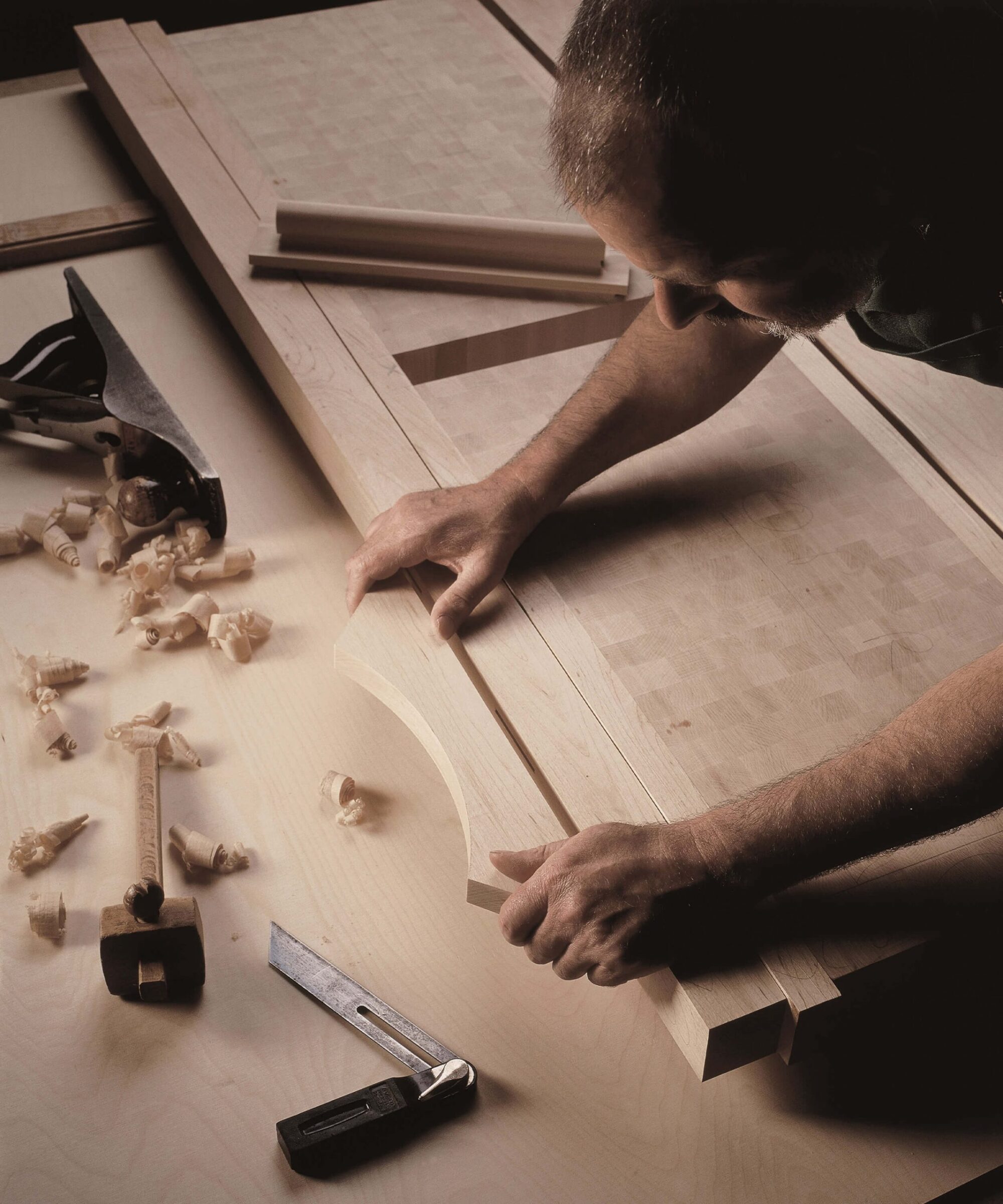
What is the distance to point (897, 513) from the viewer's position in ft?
5.03

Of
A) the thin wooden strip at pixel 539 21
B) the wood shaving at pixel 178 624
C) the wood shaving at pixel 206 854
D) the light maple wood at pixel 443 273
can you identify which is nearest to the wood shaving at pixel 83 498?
the wood shaving at pixel 178 624

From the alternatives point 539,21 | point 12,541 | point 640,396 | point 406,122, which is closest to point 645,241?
point 640,396

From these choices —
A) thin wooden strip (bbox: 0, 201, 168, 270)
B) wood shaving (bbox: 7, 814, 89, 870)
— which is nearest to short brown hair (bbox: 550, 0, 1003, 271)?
wood shaving (bbox: 7, 814, 89, 870)

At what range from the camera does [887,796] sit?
3.66 ft

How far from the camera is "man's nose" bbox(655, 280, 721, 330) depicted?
1.28 metres

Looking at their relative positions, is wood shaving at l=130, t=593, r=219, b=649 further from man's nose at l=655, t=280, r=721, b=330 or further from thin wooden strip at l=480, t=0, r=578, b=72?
thin wooden strip at l=480, t=0, r=578, b=72

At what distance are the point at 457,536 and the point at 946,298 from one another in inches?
25.2

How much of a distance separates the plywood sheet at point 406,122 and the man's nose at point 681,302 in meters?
0.58

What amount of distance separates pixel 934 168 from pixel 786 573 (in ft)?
1.60

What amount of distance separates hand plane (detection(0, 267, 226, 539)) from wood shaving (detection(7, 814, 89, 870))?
50 centimetres

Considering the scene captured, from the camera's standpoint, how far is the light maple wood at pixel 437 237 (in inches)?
74.8

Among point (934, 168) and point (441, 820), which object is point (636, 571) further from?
point (934, 168)

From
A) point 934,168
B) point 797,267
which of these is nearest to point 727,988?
point 797,267

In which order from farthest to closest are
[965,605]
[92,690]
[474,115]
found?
[474,115]
[92,690]
[965,605]
